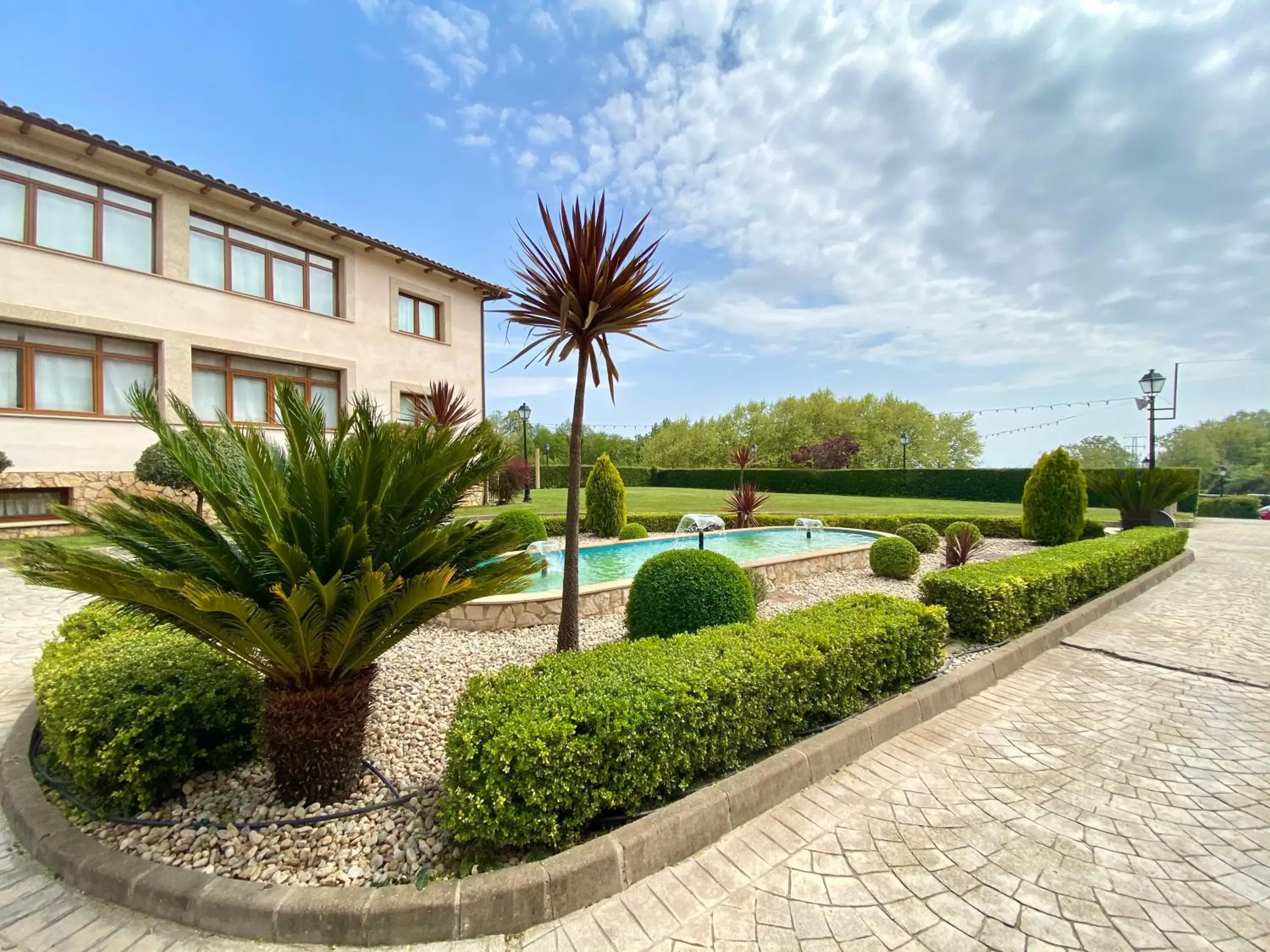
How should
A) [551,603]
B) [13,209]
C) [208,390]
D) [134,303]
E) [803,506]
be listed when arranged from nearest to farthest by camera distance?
[551,603] < [13,209] < [134,303] < [208,390] < [803,506]

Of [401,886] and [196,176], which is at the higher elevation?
[196,176]

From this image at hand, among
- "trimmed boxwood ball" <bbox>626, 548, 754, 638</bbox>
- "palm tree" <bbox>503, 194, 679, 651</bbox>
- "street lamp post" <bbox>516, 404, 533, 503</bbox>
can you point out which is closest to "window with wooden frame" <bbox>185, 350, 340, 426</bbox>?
"street lamp post" <bbox>516, 404, 533, 503</bbox>

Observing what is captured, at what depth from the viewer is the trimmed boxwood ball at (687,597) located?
4.59 meters

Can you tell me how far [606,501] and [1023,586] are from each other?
8.93 meters

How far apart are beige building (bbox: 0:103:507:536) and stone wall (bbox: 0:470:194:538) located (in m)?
0.03

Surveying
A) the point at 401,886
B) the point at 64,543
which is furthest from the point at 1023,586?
the point at 64,543

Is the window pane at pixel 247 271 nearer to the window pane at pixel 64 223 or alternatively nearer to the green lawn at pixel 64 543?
the window pane at pixel 64 223

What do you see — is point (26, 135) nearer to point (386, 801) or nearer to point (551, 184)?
point (551, 184)

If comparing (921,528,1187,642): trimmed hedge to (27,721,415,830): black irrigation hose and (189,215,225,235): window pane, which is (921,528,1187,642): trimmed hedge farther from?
(189,215,225,235): window pane

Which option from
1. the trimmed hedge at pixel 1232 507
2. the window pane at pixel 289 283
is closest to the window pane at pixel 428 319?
the window pane at pixel 289 283

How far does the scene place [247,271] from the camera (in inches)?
535

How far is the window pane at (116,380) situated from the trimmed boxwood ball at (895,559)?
1490 centimetres

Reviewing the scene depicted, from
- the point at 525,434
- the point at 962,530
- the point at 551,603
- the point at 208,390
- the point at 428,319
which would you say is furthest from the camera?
the point at 525,434

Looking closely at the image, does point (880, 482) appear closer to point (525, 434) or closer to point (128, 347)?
point (525, 434)
